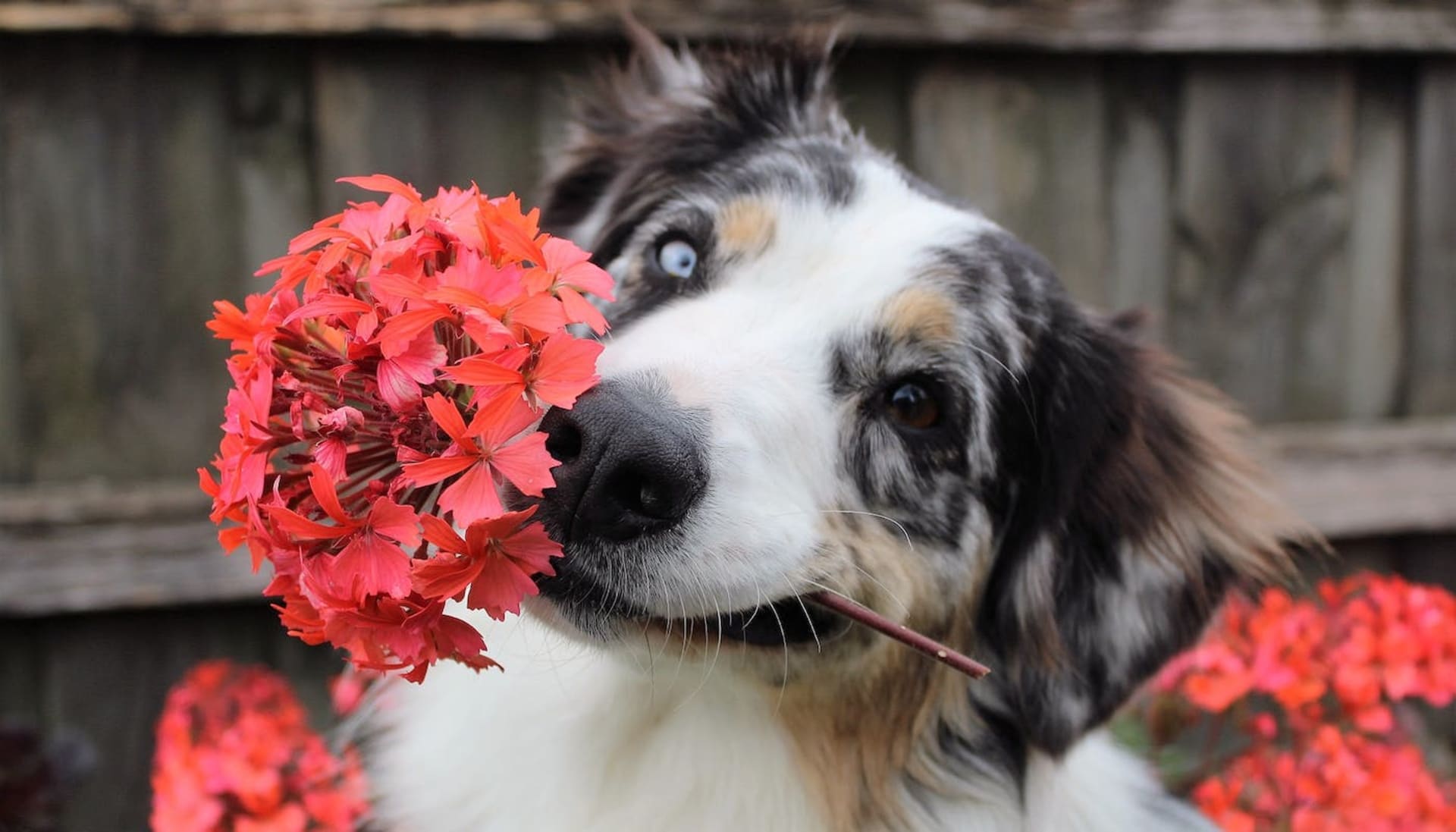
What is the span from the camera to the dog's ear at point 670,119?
265 cm

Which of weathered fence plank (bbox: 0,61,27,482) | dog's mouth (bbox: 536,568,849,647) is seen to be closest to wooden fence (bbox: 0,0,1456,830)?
weathered fence plank (bbox: 0,61,27,482)

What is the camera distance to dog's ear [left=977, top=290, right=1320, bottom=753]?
2271mm

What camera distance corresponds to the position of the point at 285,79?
3.55m

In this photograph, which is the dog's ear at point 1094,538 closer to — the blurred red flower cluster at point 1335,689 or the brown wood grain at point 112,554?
the blurred red flower cluster at point 1335,689

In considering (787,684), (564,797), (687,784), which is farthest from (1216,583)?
(564,797)

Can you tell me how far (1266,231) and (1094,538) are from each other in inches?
96.1

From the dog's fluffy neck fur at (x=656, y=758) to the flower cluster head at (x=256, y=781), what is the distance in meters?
0.32

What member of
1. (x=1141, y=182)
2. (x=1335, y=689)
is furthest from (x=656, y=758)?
(x=1141, y=182)

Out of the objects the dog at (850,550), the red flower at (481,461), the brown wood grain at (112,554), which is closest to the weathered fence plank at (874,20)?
the dog at (850,550)

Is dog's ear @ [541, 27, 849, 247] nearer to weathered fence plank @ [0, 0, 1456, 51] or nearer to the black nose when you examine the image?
weathered fence plank @ [0, 0, 1456, 51]

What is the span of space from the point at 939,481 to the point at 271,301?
1.17 metres

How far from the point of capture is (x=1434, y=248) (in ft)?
14.3

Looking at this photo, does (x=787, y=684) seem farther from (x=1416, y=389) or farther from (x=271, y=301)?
(x=1416, y=389)

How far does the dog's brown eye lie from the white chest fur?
1.75 ft
